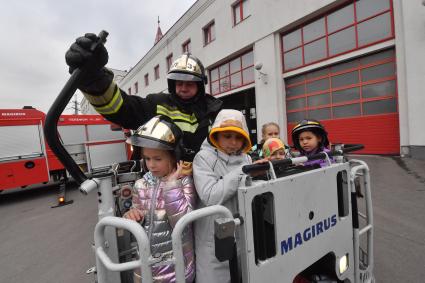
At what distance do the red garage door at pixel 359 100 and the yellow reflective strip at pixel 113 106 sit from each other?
8.11 meters

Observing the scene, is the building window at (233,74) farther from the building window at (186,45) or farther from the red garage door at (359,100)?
the building window at (186,45)

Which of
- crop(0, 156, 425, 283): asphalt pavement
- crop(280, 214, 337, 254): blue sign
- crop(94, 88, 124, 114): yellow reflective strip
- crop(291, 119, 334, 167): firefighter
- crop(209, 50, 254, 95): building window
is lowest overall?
crop(0, 156, 425, 283): asphalt pavement

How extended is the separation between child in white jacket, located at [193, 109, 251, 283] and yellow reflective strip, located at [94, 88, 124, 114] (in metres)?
0.75

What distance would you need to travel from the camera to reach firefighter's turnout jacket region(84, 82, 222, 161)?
6.12 ft

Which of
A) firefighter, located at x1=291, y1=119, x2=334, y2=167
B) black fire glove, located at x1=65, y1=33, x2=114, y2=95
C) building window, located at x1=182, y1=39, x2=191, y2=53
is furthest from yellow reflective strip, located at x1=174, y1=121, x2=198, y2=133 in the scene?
building window, located at x1=182, y1=39, x2=191, y2=53

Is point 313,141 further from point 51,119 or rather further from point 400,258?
point 51,119

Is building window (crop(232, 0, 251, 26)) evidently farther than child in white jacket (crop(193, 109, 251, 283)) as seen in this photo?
Yes

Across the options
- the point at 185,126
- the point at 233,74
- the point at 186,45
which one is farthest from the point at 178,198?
the point at 186,45

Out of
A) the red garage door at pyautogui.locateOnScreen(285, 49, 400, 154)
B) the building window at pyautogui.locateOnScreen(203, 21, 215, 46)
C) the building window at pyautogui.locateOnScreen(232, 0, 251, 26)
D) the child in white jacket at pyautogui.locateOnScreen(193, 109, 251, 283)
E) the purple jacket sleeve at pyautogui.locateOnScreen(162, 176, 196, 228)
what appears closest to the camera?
the child in white jacket at pyautogui.locateOnScreen(193, 109, 251, 283)

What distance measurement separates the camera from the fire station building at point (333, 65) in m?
6.57

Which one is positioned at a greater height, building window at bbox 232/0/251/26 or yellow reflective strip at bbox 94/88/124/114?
building window at bbox 232/0/251/26

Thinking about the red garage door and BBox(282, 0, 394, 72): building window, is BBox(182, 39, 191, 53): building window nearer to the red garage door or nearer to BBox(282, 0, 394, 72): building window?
BBox(282, 0, 394, 72): building window

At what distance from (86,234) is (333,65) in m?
8.79

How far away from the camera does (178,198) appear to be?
1.41 meters
